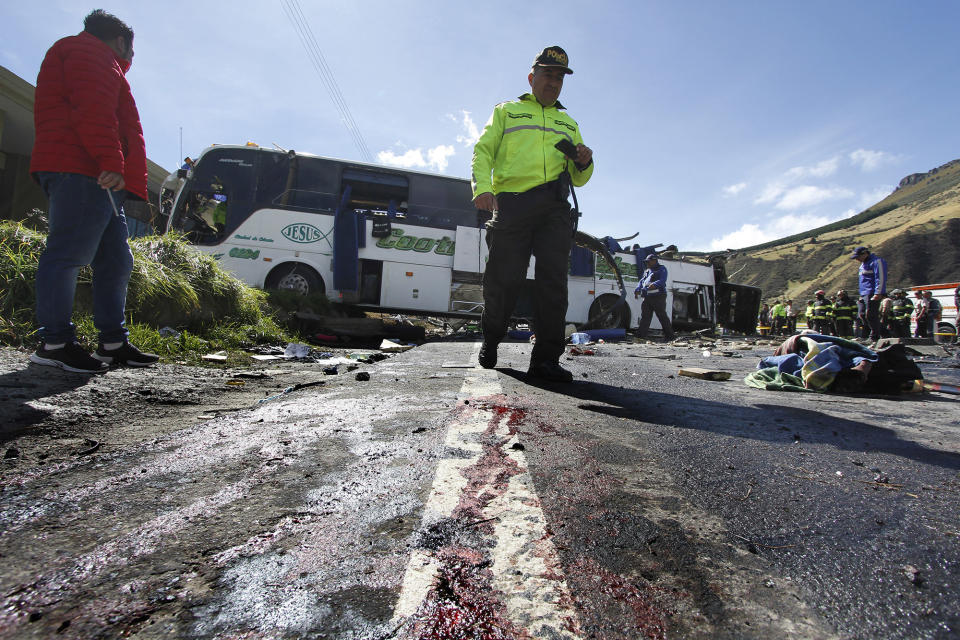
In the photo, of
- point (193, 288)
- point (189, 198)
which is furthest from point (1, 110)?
point (193, 288)

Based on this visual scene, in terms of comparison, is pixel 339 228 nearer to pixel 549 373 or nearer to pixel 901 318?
pixel 549 373

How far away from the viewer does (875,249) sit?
5466 centimetres

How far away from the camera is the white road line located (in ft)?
1.80

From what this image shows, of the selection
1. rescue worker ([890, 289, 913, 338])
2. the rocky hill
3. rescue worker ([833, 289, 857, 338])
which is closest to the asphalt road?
rescue worker ([833, 289, 857, 338])

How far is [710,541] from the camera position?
0.75 meters

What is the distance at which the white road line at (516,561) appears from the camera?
548 mm

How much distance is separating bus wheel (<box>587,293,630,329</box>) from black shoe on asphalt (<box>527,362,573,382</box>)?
7097mm

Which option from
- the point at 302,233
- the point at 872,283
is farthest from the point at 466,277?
the point at 872,283

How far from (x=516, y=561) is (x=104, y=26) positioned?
3.38 m

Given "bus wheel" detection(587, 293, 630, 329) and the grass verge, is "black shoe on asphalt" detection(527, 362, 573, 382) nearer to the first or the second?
the grass verge

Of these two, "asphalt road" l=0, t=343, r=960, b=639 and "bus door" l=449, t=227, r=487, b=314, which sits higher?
"bus door" l=449, t=227, r=487, b=314

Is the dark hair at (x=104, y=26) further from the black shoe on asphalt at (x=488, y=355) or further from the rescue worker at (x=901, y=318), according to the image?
the rescue worker at (x=901, y=318)

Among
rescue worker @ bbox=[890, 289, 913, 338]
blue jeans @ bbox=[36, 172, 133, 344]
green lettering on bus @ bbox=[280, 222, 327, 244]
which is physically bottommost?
blue jeans @ bbox=[36, 172, 133, 344]

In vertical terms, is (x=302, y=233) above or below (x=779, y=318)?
above
